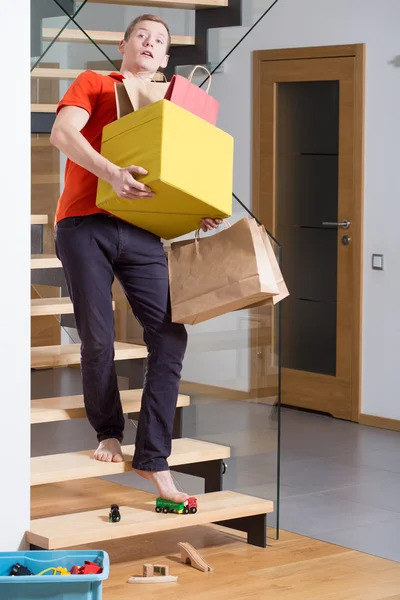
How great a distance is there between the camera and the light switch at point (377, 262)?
6.14 meters

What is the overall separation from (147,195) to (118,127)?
9.2 inches

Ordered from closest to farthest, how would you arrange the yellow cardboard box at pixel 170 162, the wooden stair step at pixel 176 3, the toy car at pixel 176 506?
1. the yellow cardboard box at pixel 170 162
2. the toy car at pixel 176 506
3. the wooden stair step at pixel 176 3

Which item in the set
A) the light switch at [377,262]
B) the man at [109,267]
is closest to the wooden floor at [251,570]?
the man at [109,267]

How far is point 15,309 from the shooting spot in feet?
11.1

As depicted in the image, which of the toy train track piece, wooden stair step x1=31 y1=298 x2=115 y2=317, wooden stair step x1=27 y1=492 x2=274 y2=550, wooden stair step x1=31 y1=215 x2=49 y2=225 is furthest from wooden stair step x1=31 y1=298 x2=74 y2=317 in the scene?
the toy train track piece

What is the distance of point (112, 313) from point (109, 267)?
0.53 ft

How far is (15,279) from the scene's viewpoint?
11.1 feet

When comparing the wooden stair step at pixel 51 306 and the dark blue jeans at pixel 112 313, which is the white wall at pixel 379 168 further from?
the dark blue jeans at pixel 112 313

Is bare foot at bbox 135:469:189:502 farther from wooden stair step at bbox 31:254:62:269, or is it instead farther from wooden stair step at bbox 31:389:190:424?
wooden stair step at bbox 31:254:62:269

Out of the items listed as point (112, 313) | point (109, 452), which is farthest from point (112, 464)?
point (112, 313)

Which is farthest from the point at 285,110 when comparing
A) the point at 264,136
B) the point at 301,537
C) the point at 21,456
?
the point at 21,456

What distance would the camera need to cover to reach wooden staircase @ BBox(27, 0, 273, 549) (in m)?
3.51

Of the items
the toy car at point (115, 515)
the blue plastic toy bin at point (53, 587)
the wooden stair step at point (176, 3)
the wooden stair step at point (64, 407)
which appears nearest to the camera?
the blue plastic toy bin at point (53, 587)

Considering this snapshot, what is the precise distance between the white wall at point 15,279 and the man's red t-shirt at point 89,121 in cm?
14
